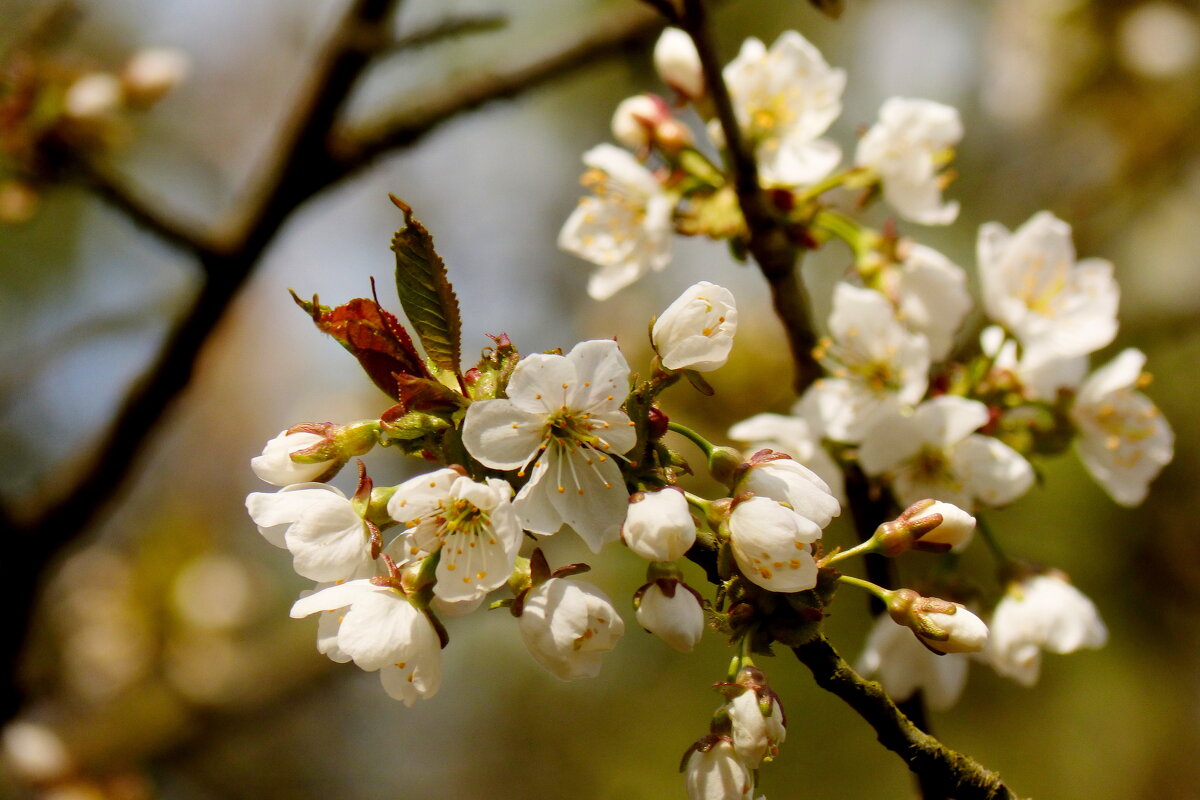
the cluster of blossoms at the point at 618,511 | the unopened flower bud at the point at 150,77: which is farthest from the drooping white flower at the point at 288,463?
the unopened flower bud at the point at 150,77

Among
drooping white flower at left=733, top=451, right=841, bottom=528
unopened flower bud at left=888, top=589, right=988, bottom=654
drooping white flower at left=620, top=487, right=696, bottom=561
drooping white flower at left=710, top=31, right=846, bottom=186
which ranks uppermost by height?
drooping white flower at left=710, top=31, right=846, bottom=186

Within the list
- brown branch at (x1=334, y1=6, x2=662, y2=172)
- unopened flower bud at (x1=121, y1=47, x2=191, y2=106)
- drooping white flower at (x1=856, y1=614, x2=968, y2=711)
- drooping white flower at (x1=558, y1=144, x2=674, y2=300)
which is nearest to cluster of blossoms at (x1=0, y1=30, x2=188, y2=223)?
unopened flower bud at (x1=121, y1=47, x2=191, y2=106)

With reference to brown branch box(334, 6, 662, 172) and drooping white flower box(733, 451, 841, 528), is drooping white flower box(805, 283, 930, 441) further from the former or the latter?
brown branch box(334, 6, 662, 172)

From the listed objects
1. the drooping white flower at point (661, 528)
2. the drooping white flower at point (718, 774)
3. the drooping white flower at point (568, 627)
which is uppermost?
the drooping white flower at point (661, 528)

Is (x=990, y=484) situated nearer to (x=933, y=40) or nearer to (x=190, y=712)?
(x=190, y=712)

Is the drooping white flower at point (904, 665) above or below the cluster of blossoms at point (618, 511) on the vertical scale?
below

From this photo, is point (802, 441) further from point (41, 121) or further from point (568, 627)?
point (41, 121)

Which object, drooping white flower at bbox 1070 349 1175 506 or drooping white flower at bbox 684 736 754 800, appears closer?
drooping white flower at bbox 684 736 754 800

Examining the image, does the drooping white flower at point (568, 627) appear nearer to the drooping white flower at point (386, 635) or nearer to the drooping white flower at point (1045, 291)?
the drooping white flower at point (386, 635)

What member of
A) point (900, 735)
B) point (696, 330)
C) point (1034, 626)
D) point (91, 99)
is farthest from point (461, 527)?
point (91, 99)
